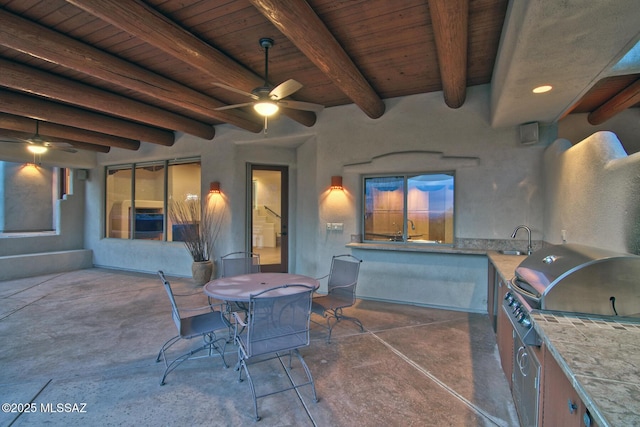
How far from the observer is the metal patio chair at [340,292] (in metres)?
3.30

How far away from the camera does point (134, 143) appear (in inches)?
274

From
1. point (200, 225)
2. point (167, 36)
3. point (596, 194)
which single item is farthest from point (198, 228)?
point (596, 194)

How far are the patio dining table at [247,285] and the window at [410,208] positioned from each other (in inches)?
82.6

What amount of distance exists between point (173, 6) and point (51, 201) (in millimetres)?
9892

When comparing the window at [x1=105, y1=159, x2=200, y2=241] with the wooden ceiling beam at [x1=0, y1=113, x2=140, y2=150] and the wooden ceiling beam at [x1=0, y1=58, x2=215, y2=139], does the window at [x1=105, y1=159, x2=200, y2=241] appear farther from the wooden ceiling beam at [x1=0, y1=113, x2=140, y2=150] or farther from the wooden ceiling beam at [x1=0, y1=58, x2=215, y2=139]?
the wooden ceiling beam at [x1=0, y1=58, x2=215, y2=139]

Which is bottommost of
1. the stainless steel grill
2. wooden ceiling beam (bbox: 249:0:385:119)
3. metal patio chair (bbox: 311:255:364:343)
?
metal patio chair (bbox: 311:255:364:343)

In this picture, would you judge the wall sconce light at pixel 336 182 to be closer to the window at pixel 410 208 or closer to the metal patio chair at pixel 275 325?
the window at pixel 410 208

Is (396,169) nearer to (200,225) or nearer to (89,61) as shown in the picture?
(89,61)

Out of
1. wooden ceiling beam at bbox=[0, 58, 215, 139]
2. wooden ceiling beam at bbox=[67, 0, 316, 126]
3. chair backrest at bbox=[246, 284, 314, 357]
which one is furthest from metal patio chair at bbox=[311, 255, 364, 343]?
wooden ceiling beam at bbox=[0, 58, 215, 139]

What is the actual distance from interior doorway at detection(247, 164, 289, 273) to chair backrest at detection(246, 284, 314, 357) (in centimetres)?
380

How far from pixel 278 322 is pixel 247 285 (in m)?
0.80

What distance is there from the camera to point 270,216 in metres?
6.27

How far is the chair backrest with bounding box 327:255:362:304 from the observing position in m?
3.49

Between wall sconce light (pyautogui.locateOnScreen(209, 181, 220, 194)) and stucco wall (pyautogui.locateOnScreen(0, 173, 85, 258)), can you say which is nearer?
wall sconce light (pyautogui.locateOnScreen(209, 181, 220, 194))
